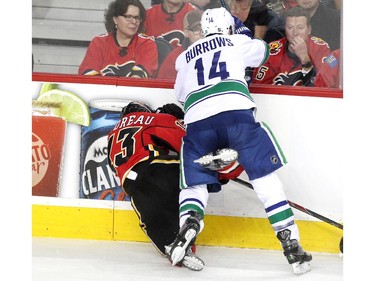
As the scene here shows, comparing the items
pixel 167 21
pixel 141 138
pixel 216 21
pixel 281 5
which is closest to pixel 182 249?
pixel 141 138

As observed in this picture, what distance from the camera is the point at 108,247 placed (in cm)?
432

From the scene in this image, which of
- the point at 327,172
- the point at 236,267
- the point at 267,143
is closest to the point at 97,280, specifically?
the point at 236,267

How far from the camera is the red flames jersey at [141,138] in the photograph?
4227mm

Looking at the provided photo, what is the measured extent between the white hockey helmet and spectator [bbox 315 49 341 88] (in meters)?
0.53

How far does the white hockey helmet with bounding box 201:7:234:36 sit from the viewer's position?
413cm

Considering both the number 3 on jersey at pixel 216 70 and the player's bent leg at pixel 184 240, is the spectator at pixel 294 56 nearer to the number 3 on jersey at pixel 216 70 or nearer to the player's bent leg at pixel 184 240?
the number 3 on jersey at pixel 216 70

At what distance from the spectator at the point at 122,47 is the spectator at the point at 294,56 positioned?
53 cm

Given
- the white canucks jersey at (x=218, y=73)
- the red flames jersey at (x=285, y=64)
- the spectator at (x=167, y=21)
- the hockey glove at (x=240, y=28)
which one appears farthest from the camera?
the spectator at (x=167, y=21)

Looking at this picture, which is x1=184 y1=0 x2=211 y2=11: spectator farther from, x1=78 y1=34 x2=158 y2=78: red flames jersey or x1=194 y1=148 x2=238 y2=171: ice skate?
x1=194 y1=148 x2=238 y2=171: ice skate

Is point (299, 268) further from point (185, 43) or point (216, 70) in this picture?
point (185, 43)

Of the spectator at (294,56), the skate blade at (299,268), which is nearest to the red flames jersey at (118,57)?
the spectator at (294,56)
